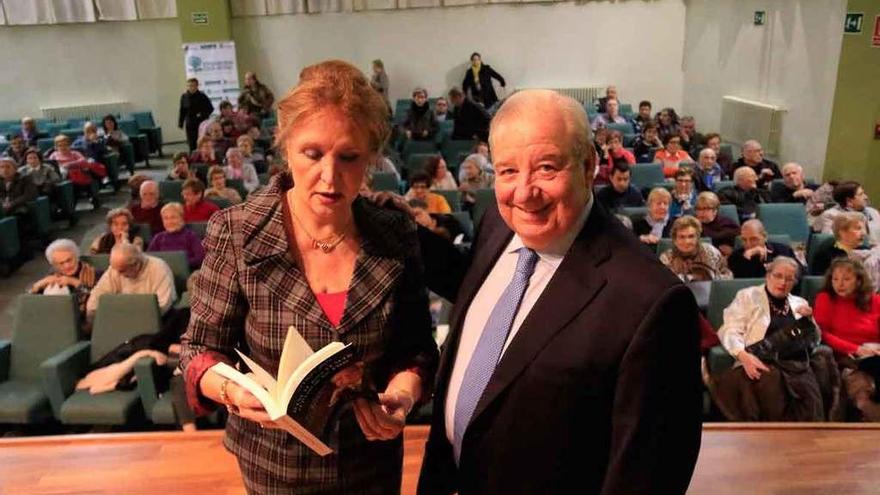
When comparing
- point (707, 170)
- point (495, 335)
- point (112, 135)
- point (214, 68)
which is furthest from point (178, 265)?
point (214, 68)

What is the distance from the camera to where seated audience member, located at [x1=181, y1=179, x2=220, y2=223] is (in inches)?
222

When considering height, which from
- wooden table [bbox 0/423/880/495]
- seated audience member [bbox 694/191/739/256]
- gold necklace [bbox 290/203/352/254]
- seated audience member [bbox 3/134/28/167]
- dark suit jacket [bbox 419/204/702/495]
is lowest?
wooden table [bbox 0/423/880/495]

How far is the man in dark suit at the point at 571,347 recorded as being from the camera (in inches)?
50.2

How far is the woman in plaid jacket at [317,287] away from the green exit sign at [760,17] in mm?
9182

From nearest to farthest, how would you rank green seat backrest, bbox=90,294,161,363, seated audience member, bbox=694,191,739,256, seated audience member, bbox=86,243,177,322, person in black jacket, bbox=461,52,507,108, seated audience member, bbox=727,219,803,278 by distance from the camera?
green seat backrest, bbox=90,294,161,363
seated audience member, bbox=86,243,177,322
seated audience member, bbox=727,219,803,278
seated audience member, bbox=694,191,739,256
person in black jacket, bbox=461,52,507,108

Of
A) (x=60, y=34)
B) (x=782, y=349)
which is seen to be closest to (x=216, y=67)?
(x=60, y=34)

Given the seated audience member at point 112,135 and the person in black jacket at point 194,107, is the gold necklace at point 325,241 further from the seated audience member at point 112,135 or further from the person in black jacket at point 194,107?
the person in black jacket at point 194,107

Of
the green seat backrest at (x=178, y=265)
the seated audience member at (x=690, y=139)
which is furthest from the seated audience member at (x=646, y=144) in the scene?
the green seat backrest at (x=178, y=265)

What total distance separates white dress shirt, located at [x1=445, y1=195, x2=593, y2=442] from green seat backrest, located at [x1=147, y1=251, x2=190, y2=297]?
11.0 feet

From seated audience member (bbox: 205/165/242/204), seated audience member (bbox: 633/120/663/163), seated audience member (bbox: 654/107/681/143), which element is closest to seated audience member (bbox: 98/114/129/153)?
seated audience member (bbox: 205/165/242/204)

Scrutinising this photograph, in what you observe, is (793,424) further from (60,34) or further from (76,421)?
(60,34)

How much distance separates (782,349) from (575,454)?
2.52 metres

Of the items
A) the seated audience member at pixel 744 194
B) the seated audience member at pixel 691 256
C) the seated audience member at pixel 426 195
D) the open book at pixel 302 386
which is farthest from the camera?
the seated audience member at pixel 744 194

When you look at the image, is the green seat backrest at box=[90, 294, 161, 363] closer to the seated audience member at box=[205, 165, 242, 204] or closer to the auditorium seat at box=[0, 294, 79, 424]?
the auditorium seat at box=[0, 294, 79, 424]
